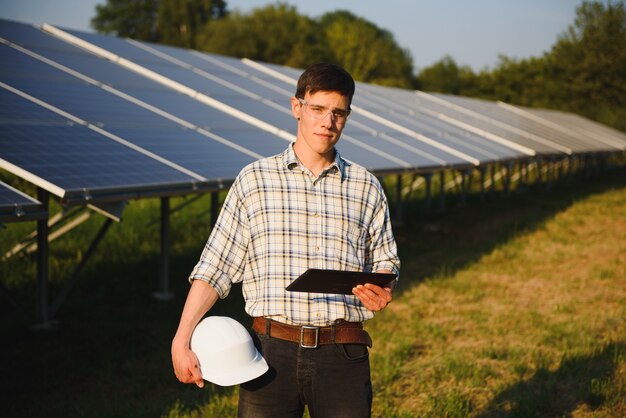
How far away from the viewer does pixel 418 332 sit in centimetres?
831

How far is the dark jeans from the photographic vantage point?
121 inches

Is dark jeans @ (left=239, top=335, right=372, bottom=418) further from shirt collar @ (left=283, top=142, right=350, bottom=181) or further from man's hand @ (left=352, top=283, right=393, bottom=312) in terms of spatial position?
shirt collar @ (left=283, top=142, right=350, bottom=181)

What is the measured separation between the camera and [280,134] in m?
9.94

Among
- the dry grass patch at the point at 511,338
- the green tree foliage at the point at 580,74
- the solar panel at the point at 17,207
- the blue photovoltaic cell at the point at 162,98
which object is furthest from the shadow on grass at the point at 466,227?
the green tree foliage at the point at 580,74

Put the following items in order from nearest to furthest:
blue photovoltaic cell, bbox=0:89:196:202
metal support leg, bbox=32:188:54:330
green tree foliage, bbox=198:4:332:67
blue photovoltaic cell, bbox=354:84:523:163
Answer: blue photovoltaic cell, bbox=0:89:196:202
metal support leg, bbox=32:188:54:330
blue photovoltaic cell, bbox=354:84:523:163
green tree foliage, bbox=198:4:332:67

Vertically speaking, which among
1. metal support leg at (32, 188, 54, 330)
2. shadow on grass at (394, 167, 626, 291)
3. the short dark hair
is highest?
the short dark hair

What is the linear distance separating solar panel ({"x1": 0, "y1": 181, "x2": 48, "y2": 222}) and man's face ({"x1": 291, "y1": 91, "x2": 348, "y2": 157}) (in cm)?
281

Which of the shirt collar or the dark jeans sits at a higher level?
the shirt collar

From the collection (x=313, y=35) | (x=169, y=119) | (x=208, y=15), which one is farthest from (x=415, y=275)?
(x=208, y=15)

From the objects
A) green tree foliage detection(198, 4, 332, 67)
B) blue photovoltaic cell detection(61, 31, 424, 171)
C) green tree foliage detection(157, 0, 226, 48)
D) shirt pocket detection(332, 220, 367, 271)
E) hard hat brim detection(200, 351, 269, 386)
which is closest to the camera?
hard hat brim detection(200, 351, 269, 386)

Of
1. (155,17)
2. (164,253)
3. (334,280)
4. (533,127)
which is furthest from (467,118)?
(155,17)

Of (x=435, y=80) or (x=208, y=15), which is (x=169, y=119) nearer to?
(x=435, y=80)

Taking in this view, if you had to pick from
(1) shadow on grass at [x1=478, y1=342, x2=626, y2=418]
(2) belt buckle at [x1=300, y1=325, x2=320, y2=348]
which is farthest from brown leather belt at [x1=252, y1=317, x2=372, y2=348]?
(1) shadow on grass at [x1=478, y1=342, x2=626, y2=418]

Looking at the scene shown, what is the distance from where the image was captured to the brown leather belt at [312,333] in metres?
3.07
